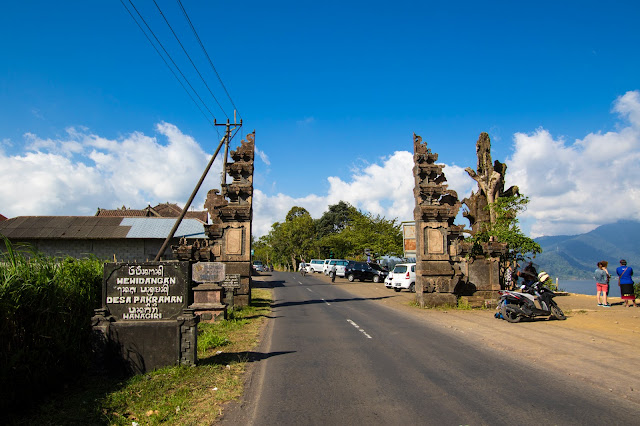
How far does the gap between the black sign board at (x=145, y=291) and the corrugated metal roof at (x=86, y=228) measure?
27771 mm

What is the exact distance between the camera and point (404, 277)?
27.2m

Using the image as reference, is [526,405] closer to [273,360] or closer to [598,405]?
[598,405]

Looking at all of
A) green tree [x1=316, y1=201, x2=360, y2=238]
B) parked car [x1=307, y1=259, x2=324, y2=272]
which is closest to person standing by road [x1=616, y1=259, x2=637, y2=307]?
parked car [x1=307, y1=259, x2=324, y2=272]

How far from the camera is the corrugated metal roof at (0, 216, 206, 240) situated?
3300 cm

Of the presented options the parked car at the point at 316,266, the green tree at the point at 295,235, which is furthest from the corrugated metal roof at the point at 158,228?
the green tree at the point at 295,235

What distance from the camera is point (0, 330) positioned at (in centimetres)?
504

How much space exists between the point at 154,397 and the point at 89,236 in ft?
104

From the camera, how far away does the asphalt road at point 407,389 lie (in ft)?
16.3

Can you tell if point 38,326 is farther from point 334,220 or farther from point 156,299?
point 334,220

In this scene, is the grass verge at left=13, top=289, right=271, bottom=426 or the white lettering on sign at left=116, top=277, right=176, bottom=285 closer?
the grass verge at left=13, top=289, right=271, bottom=426

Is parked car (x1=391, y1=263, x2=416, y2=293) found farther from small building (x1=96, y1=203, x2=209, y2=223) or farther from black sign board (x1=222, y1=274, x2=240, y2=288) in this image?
small building (x1=96, y1=203, x2=209, y2=223)

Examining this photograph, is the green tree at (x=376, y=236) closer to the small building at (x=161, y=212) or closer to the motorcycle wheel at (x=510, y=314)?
the small building at (x=161, y=212)

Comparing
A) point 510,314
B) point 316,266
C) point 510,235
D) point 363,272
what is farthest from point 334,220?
point 510,314

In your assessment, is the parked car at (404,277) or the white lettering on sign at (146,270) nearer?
the white lettering on sign at (146,270)
